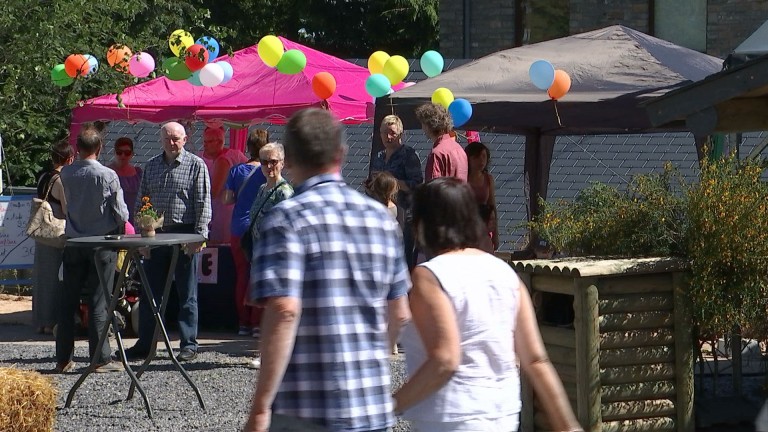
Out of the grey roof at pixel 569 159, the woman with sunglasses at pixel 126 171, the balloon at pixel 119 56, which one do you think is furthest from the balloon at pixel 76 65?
the grey roof at pixel 569 159

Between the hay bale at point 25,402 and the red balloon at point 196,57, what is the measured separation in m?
4.76

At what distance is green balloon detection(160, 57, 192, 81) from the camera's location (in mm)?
11148

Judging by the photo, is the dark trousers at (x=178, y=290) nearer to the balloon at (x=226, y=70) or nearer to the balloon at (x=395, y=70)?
the balloon at (x=395, y=70)

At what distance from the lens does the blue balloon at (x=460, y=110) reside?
937cm

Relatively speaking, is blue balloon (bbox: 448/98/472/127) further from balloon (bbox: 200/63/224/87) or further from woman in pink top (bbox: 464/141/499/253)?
balloon (bbox: 200/63/224/87)

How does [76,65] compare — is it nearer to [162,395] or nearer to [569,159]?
[162,395]

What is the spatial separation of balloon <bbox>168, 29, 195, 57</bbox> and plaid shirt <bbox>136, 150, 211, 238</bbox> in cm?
171

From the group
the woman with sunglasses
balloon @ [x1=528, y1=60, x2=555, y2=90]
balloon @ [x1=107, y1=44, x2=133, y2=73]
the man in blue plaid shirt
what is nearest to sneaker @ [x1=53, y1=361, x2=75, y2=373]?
balloon @ [x1=107, y1=44, x2=133, y2=73]

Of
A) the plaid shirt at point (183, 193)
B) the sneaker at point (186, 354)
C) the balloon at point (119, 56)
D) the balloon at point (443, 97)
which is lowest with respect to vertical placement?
the sneaker at point (186, 354)

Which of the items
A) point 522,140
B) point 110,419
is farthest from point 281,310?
point 522,140

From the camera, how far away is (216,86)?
12.7 metres

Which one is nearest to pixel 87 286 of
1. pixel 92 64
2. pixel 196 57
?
pixel 92 64

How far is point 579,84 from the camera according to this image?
9844 millimetres

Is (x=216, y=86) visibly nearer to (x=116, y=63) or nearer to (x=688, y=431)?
(x=116, y=63)
